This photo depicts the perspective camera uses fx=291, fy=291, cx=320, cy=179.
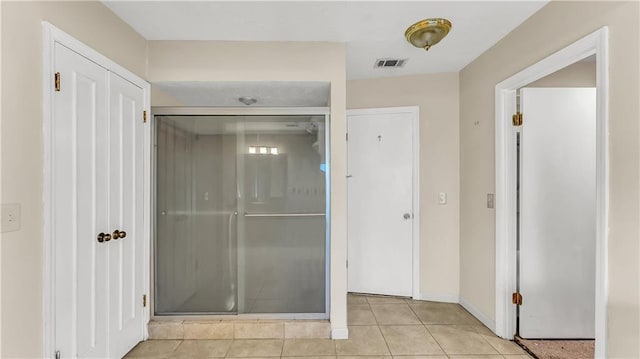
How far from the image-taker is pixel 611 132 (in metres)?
1.46

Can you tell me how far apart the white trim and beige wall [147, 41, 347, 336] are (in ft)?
4.13

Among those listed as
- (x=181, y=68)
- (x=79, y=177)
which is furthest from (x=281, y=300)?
(x=181, y=68)

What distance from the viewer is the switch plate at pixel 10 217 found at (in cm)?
128

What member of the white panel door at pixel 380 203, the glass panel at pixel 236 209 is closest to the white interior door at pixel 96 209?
the glass panel at pixel 236 209

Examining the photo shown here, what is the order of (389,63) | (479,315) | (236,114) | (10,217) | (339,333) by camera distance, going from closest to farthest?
1. (10,217)
2. (339,333)
3. (236,114)
4. (479,315)
5. (389,63)

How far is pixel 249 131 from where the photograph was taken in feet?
8.20

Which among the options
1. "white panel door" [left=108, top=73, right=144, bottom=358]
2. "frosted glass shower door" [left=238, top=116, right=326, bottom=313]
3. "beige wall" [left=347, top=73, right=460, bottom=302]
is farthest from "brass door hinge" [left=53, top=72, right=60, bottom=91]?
"beige wall" [left=347, top=73, right=460, bottom=302]

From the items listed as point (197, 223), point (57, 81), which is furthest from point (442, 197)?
point (57, 81)

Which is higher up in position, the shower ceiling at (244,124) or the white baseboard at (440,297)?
the shower ceiling at (244,124)

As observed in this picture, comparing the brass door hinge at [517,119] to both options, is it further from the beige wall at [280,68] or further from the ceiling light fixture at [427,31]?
the beige wall at [280,68]

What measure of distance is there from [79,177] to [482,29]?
2879 mm

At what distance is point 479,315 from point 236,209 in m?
2.39

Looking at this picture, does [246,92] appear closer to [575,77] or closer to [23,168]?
[23,168]

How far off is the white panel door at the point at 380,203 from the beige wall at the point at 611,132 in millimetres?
702
